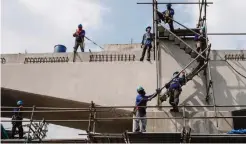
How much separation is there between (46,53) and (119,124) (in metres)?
3.60

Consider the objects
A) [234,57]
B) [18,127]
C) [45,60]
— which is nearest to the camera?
[18,127]

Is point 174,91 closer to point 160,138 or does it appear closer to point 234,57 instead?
point 160,138

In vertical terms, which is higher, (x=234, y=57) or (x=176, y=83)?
(x=234, y=57)

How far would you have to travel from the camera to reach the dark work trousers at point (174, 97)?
12.7 m

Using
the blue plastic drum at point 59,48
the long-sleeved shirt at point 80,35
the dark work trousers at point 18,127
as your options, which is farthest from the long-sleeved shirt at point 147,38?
the dark work trousers at point 18,127

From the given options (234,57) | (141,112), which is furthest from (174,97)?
(234,57)

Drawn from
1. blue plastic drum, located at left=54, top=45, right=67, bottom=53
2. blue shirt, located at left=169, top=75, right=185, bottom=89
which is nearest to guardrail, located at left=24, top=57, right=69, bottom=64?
blue plastic drum, located at left=54, top=45, right=67, bottom=53

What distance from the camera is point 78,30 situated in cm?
1659

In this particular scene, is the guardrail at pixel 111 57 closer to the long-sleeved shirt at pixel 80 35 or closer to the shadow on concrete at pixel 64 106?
the long-sleeved shirt at pixel 80 35

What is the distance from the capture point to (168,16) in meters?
14.8

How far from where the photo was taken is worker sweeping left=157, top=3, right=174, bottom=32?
14.7 m

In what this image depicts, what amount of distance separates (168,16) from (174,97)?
11.0ft

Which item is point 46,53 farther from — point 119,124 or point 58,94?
point 119,124

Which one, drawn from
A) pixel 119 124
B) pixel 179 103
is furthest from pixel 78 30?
pixel 179 103
